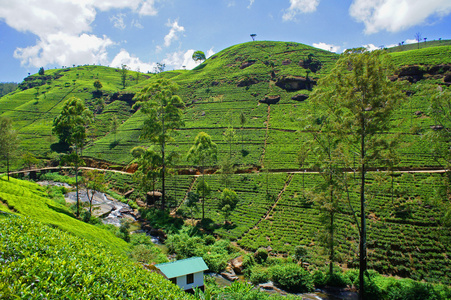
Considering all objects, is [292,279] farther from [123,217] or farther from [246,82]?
[246,82]

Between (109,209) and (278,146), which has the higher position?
(278,146)

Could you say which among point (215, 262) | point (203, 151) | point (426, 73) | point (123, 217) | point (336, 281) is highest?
point (426, 73)

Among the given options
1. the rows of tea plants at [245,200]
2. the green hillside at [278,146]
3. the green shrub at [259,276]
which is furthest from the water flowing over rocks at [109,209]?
the green shrub at [259,276]

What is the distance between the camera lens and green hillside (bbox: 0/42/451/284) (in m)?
24.7

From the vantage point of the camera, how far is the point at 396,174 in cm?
3875

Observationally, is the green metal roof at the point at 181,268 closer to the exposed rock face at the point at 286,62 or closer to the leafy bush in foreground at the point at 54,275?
the leafy bush in foreground at the point at 54,275

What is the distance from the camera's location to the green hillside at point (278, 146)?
24.7m

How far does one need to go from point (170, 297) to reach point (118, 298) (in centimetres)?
221

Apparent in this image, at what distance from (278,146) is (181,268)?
4487cm

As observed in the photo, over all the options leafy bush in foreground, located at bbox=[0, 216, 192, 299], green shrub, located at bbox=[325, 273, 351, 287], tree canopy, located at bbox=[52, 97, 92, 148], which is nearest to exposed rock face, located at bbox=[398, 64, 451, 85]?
green shrub, located at bbox=[325, 273, 351, 287]

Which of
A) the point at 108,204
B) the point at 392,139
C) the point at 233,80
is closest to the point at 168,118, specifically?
the point at 108,204

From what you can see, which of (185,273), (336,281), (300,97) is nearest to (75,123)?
(185,273)

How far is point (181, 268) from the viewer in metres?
17.2

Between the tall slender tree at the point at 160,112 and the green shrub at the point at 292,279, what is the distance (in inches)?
790
